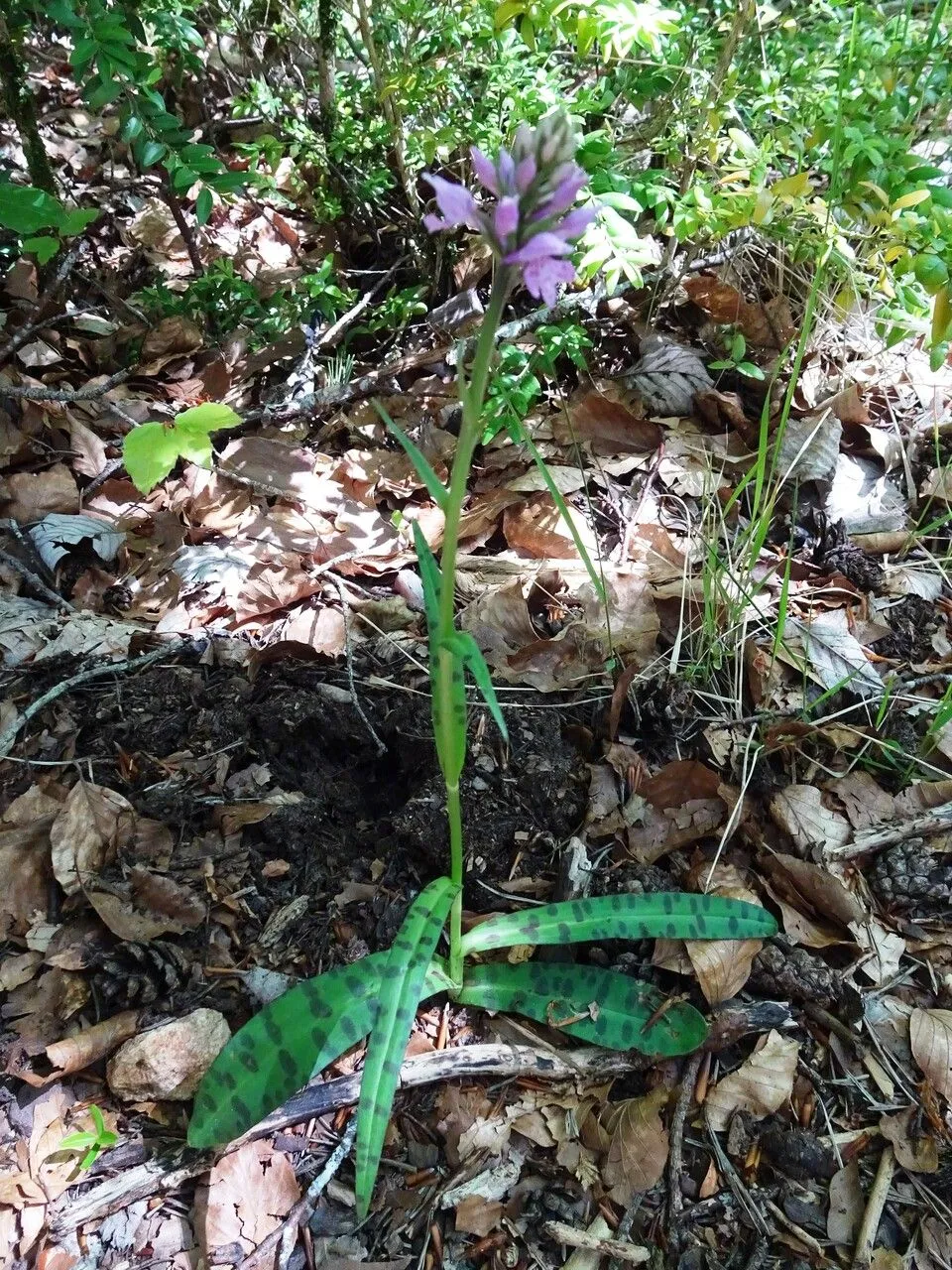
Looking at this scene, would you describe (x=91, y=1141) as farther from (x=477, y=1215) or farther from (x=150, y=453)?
(x=150, y=453)

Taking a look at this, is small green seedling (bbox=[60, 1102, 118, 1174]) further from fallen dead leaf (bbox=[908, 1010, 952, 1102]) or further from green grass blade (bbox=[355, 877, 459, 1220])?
fallen dead leaf (bbox=[908, 1010, 952, 1102])

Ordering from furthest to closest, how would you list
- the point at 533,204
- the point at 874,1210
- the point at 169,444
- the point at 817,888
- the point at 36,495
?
the point at 36,495 < the point at 169,444 < the point at 817,888 < the point at 874,1210 < the point at 533,204

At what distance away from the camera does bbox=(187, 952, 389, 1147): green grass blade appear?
137cm

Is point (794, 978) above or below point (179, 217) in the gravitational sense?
below

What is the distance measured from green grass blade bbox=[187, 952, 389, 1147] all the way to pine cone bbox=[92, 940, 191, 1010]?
20cm

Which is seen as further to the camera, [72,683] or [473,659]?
[72,683]

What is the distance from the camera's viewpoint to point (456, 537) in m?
1.18

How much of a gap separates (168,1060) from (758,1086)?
105cm

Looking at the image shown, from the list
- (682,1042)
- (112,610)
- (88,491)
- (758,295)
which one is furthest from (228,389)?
(682,1042)

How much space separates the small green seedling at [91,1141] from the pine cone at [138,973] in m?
Result: 0.19

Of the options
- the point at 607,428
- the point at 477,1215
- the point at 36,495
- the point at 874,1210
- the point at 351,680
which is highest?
the point at 36,495

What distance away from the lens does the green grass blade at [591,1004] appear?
153cm

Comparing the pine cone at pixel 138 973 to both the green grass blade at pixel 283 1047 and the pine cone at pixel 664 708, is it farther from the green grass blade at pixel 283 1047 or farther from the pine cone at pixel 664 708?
the pine cone at pixel 664 708

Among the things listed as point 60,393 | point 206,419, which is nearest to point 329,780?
point 206,419
